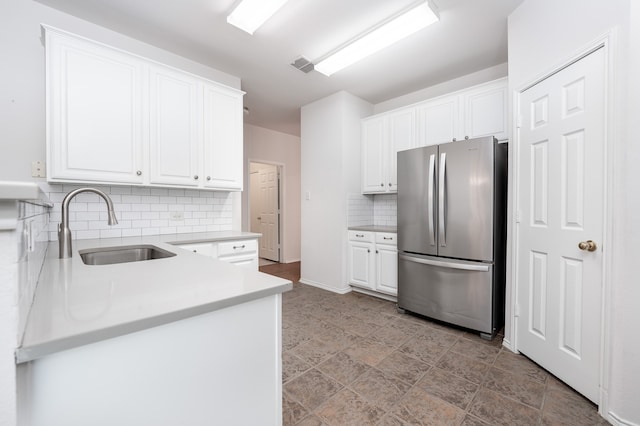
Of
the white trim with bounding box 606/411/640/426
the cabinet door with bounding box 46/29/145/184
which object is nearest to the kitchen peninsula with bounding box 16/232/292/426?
the cabinet door with bounding box 46/29/145/184

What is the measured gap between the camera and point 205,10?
7.07ft

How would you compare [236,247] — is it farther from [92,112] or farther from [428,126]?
[428,126]

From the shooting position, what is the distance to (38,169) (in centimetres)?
206

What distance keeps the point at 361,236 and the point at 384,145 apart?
48.1 inches

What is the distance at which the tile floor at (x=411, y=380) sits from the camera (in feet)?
4.87

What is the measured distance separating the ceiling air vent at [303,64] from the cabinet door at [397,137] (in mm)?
1186

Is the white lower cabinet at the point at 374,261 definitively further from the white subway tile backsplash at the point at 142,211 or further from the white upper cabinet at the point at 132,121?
the white upper cabinet at the point at 132,121

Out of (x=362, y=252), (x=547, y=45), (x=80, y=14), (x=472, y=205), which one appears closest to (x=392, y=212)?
(x=362, y=252)

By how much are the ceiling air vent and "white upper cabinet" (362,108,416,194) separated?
3.67ft

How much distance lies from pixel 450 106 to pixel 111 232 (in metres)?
3.55

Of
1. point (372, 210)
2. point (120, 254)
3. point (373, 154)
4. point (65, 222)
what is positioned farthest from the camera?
point (372, 210)

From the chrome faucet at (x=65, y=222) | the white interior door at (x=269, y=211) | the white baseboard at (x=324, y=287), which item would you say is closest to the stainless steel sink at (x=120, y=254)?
the chrome faucet at (x=65, y=222)

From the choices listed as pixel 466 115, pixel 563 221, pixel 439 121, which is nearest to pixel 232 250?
pixel 563 221

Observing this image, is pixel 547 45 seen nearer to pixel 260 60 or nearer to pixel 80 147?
pixel 260 60
